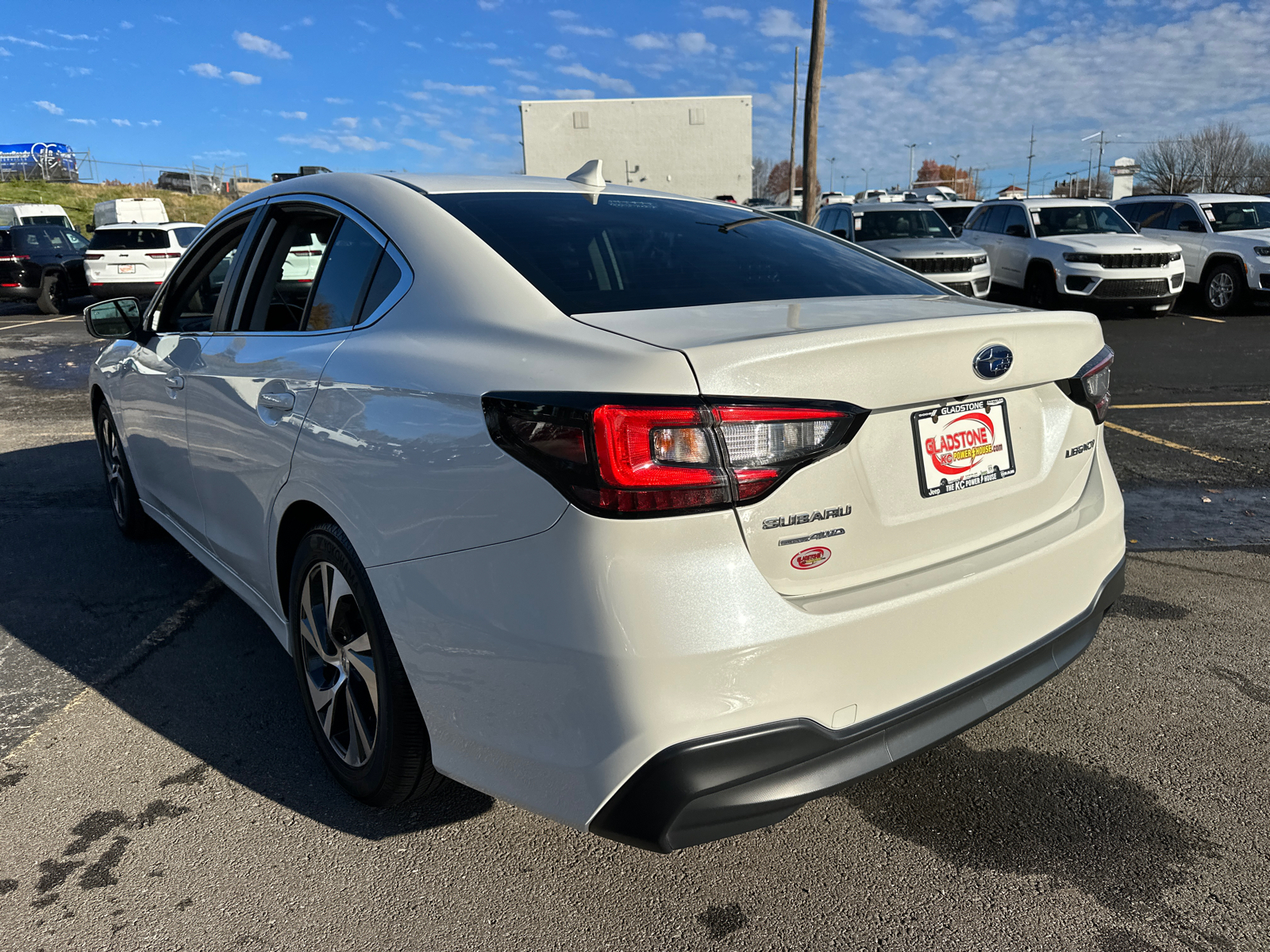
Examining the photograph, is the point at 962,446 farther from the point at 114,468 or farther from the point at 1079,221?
the point at 1079,221

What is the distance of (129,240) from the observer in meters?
17.8

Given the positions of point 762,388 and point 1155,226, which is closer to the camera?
point 762,388

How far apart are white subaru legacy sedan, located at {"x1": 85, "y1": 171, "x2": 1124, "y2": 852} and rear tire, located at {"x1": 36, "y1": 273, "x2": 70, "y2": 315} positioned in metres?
19.2

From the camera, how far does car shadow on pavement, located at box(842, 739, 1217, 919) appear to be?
2.27 metres

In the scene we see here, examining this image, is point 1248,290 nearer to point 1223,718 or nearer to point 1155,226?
point 1155,226

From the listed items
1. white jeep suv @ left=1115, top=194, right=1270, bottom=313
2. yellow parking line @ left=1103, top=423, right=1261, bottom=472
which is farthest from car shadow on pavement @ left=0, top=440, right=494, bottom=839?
white jeep suv @ left=1115, top=194, right=1270, bottom=313

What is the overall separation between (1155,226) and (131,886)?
17.5 meters

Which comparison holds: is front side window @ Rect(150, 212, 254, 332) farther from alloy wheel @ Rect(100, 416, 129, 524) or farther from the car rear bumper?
the car rear bumper

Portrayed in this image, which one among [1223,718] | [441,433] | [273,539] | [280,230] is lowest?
[1223,718]

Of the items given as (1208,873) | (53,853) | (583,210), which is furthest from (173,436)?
(1208,873)

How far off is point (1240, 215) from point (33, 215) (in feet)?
84.5

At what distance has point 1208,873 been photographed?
7.45ft

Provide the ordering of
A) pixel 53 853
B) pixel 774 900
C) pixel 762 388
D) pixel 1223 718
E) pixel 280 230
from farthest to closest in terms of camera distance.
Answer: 1. pixel 280 230
2. pixel 1223 718
3. pixel 53 853
4. pixel 774 900
5. pixel 762 388

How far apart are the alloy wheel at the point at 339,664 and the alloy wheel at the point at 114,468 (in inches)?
99.2
